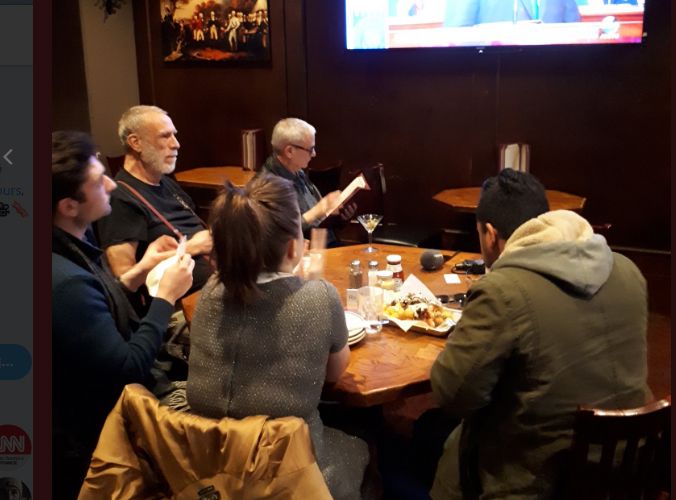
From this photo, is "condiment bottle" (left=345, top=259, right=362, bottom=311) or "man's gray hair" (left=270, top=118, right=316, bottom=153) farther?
"man's gray hair" (left=270, top=118, right=316, bottom=153)

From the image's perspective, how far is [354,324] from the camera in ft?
6.86

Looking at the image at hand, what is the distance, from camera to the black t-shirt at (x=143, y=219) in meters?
2.60

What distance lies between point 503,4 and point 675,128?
1242 millimetres

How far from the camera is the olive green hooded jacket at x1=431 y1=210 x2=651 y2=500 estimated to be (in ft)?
4.93

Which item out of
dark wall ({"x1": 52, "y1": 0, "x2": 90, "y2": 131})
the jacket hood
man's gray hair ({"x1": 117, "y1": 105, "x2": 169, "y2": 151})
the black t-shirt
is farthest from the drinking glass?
dark wall ({"x1": 52, "y1": 0, "x2": 90, "y2": 131})

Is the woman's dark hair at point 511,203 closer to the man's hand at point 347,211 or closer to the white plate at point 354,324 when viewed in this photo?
the white plate at point 354,324

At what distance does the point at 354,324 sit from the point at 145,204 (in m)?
1.09

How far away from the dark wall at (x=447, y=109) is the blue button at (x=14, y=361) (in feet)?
11.0

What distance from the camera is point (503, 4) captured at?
412 cm

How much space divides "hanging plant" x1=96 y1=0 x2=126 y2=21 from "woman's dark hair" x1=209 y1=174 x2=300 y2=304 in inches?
174

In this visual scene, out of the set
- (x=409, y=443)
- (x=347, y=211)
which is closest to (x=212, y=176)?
(x=347, y=211)

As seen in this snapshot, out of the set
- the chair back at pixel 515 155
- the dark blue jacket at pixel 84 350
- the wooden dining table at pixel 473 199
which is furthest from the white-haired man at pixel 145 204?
the chair back at pixel 515 155

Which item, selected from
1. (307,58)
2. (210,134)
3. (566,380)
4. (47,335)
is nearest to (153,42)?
(210,134)

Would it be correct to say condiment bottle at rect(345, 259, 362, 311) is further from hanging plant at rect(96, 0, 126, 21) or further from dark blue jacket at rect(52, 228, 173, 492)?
hanging plant at rect(96, 0, 126, 21)
